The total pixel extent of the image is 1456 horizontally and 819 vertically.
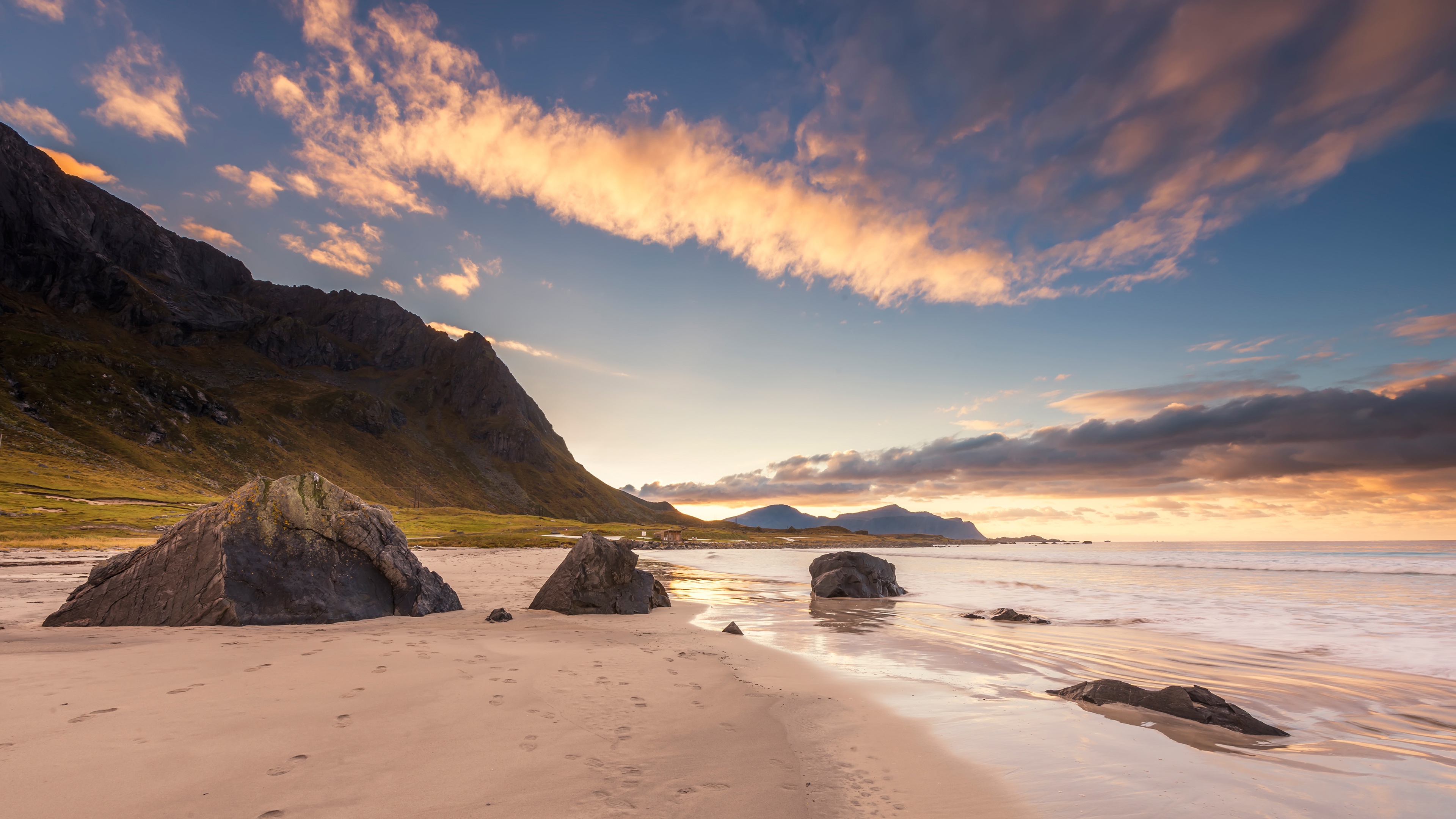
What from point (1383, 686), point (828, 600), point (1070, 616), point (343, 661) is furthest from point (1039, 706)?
point (828, 600)

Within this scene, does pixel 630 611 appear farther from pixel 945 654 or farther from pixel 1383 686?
pixel 1383 686

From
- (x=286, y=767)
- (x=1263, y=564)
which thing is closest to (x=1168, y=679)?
(x=286, y=767)

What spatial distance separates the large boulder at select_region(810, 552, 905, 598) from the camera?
25078mm

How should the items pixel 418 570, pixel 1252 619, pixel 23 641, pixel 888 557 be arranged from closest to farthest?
pixel 23 641 < pixel 418 570 < pixel 1252 619 < pixel 888 557

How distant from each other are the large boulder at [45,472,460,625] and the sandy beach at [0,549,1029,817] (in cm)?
88

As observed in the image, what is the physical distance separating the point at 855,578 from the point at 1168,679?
15129 mm

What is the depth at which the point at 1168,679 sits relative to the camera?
10.6m

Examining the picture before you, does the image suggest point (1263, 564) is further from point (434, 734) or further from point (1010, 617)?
point (434, 734)

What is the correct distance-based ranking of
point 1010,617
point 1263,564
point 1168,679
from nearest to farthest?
1. point 1168,679
2. point 1010,617
3. point 1263,564

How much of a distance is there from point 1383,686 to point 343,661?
1811 centimetres

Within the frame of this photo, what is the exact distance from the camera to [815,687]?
9203 millimetres

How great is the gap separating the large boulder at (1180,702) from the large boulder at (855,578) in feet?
53.6

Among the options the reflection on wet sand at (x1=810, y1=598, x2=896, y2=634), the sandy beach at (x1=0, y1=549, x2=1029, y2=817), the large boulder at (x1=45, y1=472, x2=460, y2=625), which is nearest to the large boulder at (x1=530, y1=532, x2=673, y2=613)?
the large boulder at (x1=45, y1=472, x2=460, y2=625)

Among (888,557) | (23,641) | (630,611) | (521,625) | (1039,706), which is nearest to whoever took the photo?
(1039,706)
